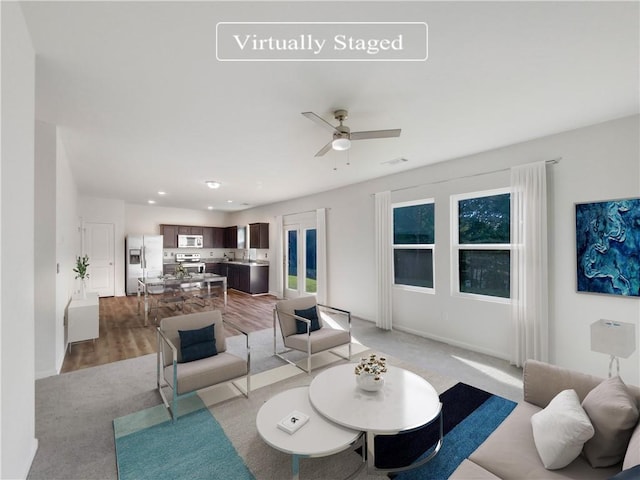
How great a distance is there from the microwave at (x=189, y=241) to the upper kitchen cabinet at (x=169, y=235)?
15cm

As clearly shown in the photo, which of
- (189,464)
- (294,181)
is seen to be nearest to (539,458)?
(189,464)

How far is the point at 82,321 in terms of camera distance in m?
4.02

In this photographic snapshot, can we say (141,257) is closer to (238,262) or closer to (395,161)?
(238,262)

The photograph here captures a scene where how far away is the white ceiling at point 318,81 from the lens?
5.11 ft

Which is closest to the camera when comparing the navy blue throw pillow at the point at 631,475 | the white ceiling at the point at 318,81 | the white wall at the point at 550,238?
the navy blue throw pillow at the point at 631,475

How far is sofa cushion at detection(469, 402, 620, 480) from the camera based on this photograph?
4.49ft

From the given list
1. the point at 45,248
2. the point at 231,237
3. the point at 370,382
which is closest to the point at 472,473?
the point at 370,382

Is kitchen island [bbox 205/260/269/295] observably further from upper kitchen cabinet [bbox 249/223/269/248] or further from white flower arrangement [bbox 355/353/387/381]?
white flower arrangement [bbox 355/353/387/381]

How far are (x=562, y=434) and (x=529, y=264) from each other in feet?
7.88

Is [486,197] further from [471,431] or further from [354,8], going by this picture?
[354,8]

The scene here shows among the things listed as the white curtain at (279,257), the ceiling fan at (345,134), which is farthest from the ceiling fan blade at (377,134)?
the white curtain at (279,257)

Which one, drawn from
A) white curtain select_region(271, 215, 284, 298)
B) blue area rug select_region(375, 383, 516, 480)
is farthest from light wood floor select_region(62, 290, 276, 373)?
blue area rug select_region(375, 383, 516, 480)

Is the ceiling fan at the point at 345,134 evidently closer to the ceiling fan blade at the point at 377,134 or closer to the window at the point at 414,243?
the ceiling fan blade at the point at 377,134

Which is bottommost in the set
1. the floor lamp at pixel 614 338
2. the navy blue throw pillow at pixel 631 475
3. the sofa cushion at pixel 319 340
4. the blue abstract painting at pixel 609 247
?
the sofa cushion at pixel 319 340
